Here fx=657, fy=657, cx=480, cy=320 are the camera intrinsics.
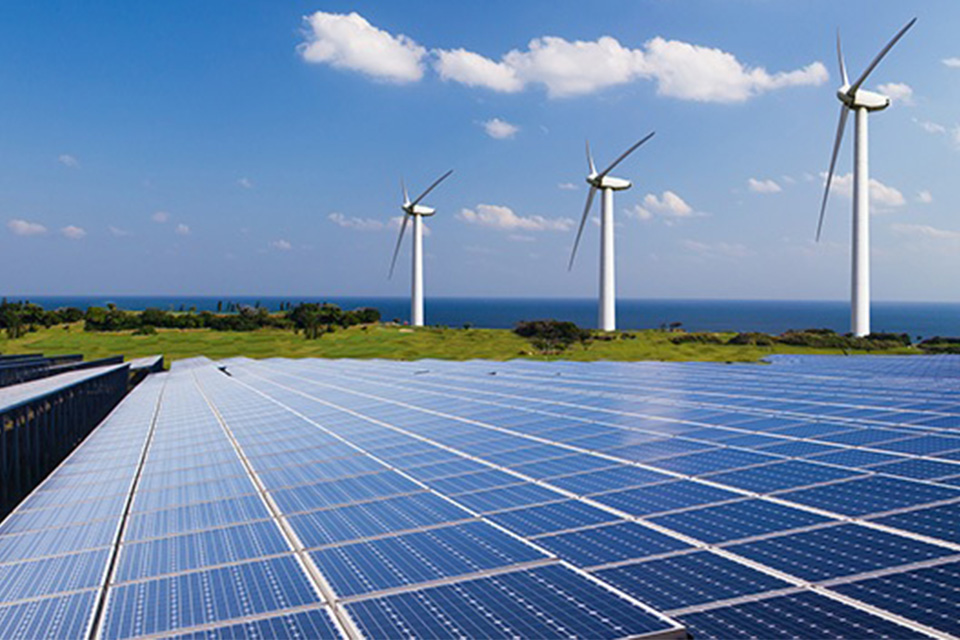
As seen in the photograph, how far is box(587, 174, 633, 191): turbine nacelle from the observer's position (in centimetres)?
11838

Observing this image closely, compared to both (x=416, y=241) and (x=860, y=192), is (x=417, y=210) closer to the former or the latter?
(x=416, y=241)

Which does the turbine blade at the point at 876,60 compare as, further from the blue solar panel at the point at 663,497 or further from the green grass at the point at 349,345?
the blue solar panel at the point at 663,497

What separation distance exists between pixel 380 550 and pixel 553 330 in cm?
10307

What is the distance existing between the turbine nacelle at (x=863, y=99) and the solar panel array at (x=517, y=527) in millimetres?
79536

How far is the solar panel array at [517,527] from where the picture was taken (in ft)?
25.5

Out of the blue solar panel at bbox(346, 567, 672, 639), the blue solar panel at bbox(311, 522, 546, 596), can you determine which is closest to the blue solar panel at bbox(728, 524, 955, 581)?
the blue solar panel at bbox(346, 567, 672, 639)

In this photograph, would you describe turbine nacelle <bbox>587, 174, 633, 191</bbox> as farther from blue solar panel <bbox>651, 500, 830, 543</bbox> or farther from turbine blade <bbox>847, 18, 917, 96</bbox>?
blue solar panel <bbox>651, 500, 830, 543</bbox>

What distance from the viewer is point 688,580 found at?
841 cm

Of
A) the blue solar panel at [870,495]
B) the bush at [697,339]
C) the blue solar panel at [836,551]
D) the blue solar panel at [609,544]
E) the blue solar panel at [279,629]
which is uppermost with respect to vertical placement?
the blue solar panel at [870,495]

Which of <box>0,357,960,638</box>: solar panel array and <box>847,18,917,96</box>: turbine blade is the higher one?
<box>847,18,917,96</box>: turbine blade

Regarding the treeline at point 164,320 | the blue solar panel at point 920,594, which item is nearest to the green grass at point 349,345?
the treeline at point 164,320

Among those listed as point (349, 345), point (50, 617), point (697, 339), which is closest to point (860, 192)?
point (697, 339)

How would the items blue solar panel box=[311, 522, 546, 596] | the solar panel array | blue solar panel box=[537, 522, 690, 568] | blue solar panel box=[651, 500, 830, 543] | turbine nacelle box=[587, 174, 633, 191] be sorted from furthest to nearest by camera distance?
turbine nacelle box=[587, 174, 633, 191], blue solar panel box=[651, 500, 830, 543], blue solar panel box=[537, 522, 690, 568], blue solar panel box=[311, 522, 546, 596], the solar panel array

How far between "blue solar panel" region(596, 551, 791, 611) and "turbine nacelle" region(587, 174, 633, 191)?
373ft
